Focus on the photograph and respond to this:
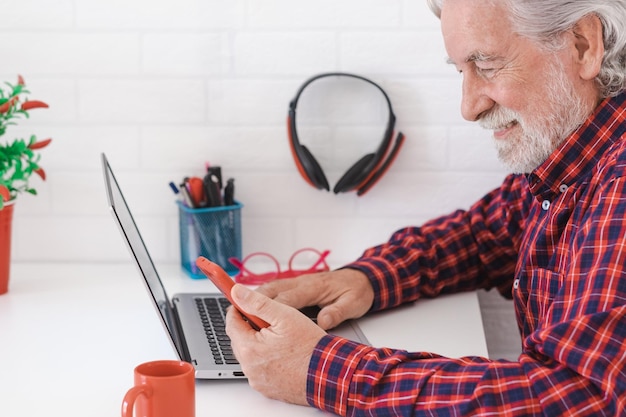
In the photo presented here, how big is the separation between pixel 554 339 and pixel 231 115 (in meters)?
1.02

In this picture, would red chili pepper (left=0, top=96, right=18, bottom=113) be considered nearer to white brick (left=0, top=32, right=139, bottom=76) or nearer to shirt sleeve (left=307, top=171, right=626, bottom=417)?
white brick (left=0, top=32, right=139, bottom=76)

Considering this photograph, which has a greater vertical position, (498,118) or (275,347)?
(498,118)

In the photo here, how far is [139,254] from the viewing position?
137 centimetres

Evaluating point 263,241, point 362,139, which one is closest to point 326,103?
point 362,139

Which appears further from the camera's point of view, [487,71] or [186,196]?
[186,196]

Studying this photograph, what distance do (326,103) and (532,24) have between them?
0.67 meters

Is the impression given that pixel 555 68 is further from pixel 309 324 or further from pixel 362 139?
pixel 362 139

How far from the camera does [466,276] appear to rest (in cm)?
168

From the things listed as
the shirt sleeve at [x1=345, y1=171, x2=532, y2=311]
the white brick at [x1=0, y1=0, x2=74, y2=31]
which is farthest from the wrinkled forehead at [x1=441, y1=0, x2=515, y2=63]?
the white brick at [x1=0, y1=0, x2=74, y2=31]

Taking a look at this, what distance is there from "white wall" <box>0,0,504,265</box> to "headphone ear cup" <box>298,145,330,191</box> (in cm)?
5

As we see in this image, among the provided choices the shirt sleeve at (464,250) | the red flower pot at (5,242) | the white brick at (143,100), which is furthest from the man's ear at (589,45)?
the red flower pot at (5,242)

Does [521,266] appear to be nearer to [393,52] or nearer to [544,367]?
[544,367]

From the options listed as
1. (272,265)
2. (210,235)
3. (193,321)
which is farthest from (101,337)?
(272,265)

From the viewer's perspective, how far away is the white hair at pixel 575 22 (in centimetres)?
124
